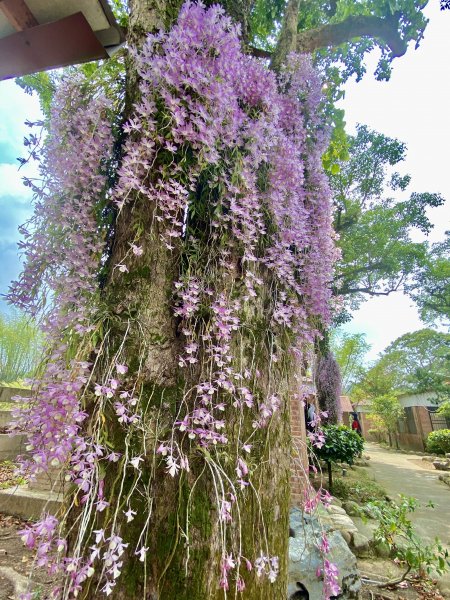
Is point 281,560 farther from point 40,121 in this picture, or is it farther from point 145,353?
point 40,121

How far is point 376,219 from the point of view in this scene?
10703 millimetres

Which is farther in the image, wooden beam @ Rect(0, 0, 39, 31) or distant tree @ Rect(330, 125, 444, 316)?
distant tree @ Rect(330, 125, 444, 316)

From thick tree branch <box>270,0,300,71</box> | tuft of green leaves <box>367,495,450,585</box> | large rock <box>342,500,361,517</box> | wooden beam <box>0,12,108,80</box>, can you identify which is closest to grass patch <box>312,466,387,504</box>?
large rock <box>342,500,361,517</box>

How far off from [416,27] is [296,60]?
1.52 metres

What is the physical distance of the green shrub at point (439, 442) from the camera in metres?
14.2

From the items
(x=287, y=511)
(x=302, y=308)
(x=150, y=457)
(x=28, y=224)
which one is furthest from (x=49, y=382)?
(x=302, y=308)

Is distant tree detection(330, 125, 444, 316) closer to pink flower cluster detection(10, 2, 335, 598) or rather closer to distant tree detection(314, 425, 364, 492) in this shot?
distant tree detection(314, 425, 364, 492)

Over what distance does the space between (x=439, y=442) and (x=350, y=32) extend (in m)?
16.3

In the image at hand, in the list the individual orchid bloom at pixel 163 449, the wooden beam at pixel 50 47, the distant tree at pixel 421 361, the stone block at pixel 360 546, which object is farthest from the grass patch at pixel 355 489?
the distant tree at pixel 421 361

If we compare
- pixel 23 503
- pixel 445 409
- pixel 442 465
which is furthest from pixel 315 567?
pixel 445 409

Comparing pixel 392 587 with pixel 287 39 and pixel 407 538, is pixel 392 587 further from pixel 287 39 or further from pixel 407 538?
pixel 287 39

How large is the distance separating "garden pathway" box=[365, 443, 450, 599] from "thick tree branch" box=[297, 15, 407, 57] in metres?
5.29

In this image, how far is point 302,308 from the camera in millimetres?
1751

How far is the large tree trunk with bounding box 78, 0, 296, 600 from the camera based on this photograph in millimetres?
1069
